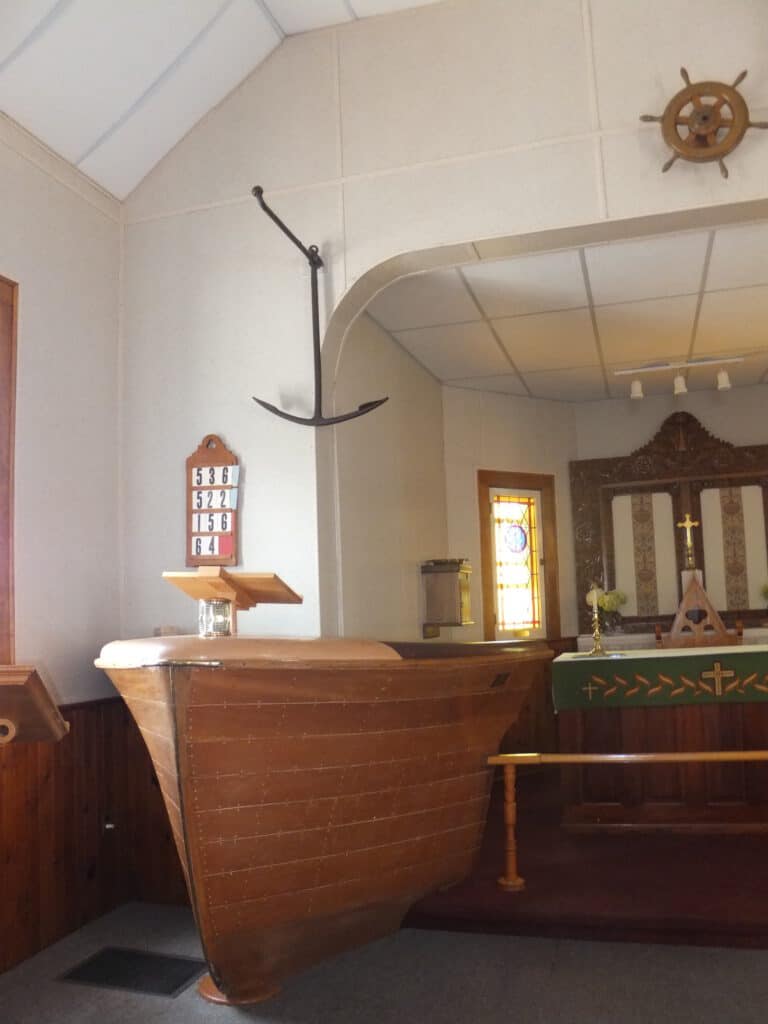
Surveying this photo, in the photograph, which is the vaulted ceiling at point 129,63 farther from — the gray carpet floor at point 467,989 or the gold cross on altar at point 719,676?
the gold cross on altar at point 719,676

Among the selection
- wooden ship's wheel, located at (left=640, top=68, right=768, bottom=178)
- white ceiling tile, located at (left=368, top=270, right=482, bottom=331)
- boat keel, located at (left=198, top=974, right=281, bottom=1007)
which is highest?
wooden ship's wheel, located at (left=640, top=68, right=768, bottom=178)

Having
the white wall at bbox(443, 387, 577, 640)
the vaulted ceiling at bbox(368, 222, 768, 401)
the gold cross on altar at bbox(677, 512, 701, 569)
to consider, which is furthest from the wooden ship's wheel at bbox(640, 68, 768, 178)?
the gold cross on altar at bbox(677, 512, 701, 569)

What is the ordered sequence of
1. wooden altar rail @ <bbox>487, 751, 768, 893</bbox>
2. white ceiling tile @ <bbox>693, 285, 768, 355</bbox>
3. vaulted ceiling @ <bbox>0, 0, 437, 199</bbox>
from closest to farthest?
vaulted ceiling @ <bbox>0, 0, 437, 199</bbox> → wooden altar rail @ <bbox>487, 751, 768, 893</bbox> → white ceiling tile @ <bbox>693, 285, 768, 355</bbox>

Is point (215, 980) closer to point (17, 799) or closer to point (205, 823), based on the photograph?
point (205, 823)

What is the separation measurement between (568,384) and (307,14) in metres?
4.08

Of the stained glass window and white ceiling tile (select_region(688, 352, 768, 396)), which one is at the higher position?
white ceiling tile (select_region(688, 352, 768, 396))

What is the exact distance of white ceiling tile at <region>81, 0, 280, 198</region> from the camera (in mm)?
4371

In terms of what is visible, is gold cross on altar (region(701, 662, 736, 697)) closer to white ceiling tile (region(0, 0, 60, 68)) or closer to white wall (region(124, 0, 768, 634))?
white wall (region(124, 0, 768, 634))

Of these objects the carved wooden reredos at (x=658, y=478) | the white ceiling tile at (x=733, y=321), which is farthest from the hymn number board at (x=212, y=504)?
the carved wooden reredos at (x=658, y=478)

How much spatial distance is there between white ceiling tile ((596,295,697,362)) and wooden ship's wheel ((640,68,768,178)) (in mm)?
1923

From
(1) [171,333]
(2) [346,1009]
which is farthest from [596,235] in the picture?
(2) [346,1009]

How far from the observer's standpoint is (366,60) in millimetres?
4570

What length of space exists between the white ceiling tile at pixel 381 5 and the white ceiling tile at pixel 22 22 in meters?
1.49

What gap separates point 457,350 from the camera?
6.76 metres
